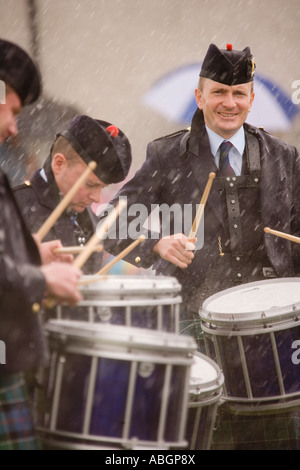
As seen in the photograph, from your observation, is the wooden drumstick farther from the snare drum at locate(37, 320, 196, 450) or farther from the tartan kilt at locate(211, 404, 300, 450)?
the tartan kilt at locate(211, 404, 300, 450)

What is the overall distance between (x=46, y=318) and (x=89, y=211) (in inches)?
38.8

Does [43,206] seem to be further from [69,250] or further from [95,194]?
[69,250]

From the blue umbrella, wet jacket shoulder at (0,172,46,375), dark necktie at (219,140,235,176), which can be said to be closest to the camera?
wet jacket shoulder at (0,172,46,375)

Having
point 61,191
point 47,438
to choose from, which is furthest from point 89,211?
point 47,438

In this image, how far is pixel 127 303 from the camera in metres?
3.00

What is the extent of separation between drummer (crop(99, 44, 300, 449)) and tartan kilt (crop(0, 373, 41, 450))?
169 centimetres

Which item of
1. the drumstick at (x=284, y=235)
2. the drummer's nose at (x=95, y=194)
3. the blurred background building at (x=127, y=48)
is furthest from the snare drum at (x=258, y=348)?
the blurred background building at (x=127, y=48)

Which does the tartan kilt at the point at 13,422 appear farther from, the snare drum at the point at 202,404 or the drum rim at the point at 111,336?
the snare drum at the point at 202,404

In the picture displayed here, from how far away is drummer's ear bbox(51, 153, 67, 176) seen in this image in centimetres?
355

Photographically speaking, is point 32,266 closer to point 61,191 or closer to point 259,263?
point 61,191

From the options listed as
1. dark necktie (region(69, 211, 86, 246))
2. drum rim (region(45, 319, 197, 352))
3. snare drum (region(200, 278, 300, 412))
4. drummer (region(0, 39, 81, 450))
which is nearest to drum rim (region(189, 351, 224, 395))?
snare drum (region(200, 278, 300, 412))

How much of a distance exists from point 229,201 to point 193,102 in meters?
1.99

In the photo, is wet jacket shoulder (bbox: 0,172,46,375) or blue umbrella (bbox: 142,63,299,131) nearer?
wet jacket shoulder (bbox: 0,172,46,375)

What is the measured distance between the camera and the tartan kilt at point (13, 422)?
8.62 feet
